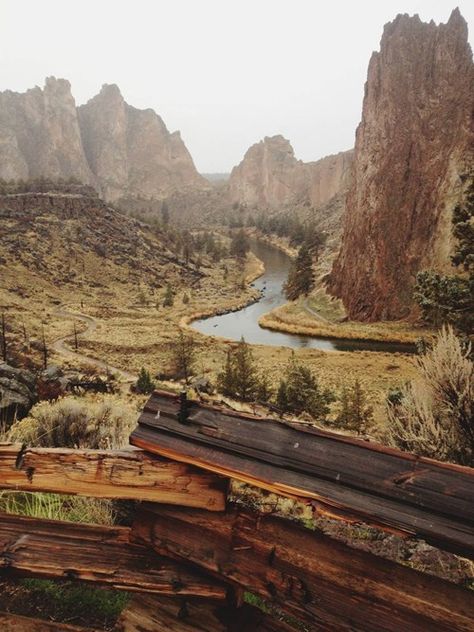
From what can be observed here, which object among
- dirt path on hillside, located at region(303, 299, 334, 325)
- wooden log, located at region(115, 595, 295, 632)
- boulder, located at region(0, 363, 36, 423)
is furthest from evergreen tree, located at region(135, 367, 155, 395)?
dirt path on hillside, located at region(303, 299, 334, 325)

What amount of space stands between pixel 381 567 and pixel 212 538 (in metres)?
0.81

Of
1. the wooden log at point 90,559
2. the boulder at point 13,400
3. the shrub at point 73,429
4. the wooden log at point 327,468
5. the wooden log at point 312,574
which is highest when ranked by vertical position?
the wooden log at point 327,468

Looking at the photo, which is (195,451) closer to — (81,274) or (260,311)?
(260,311)

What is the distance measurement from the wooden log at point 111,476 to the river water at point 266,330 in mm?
39407

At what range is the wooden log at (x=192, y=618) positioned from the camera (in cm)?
210

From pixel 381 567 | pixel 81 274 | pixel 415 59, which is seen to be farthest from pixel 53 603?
pixel 81 274

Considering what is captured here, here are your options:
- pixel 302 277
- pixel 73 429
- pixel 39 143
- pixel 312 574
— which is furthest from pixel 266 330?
pixel 39 143

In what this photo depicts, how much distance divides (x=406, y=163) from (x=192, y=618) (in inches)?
2132

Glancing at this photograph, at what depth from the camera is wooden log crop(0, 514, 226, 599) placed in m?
2.17

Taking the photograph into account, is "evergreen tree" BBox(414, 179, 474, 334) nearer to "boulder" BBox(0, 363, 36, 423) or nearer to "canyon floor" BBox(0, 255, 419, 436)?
"canyon floor" BBox(0, 255, 419, 436)

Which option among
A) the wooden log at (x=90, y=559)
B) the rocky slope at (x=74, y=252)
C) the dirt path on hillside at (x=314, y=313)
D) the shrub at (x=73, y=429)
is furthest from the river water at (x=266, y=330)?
the wooden log at (x=90, y=559)

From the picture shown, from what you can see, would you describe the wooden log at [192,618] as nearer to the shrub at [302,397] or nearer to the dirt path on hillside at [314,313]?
the shrub at [302,397]

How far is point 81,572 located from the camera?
91.8 inches

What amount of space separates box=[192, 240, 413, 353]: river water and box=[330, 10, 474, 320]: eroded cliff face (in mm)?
7228
